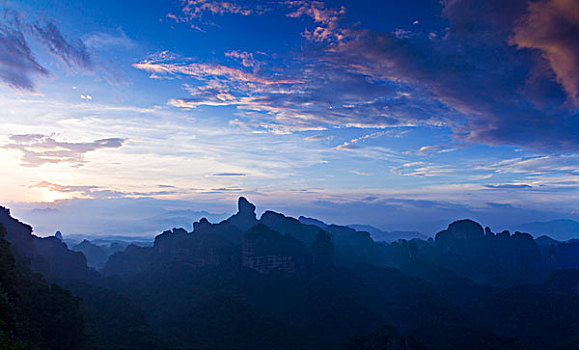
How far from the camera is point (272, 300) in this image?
107 metres

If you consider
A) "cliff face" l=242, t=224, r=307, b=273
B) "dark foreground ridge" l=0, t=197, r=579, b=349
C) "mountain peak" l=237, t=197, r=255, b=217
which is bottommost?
"dark foreground ridge" l=0, t=197, r=579, b=349

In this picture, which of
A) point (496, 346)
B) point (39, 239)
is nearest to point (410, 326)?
point (496, 346)

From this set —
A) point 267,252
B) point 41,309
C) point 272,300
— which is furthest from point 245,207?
point 41,309

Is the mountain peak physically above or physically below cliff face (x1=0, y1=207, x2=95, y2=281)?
above

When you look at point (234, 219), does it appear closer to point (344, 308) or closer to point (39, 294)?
point (344, 308)

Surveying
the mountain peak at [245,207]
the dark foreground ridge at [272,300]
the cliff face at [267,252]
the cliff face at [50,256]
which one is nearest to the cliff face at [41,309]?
the dark foreground ridge at [272,300]

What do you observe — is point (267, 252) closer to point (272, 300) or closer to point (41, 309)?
point (272, 300)

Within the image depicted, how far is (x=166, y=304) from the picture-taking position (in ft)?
301

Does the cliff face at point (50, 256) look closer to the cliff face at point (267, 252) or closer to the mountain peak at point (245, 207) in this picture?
the cliff face at point (267, 252)

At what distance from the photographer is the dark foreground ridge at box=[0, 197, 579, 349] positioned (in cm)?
6631

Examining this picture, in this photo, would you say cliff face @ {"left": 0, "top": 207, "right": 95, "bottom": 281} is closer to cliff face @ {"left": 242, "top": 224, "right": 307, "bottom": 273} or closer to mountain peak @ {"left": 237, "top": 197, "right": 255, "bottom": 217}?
cliff face @ {"left": 242, "top": 224, "right": 307, "bottom": 273}

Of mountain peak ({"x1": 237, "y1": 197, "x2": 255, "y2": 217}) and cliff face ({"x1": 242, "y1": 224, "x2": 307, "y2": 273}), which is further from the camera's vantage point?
mountain peak ({"x1": 237, "y1": 197, "x2": 255, "y2": 217})

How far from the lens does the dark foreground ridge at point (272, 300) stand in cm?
6631

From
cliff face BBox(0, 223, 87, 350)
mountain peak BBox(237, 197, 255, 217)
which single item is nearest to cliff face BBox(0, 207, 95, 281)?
cliff face BBox(0, 223, 87, 350)
